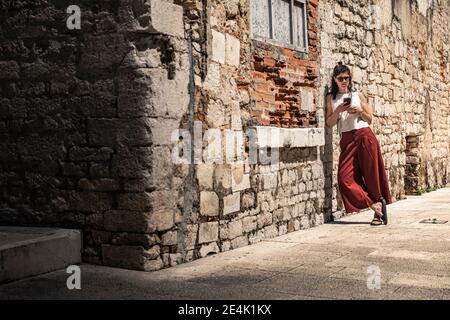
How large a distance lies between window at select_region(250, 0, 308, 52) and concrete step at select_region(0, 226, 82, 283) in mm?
2521

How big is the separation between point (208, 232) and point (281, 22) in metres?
2.43

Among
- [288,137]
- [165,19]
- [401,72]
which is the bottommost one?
[288,137]

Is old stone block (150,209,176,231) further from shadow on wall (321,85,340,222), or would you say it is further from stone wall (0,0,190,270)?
shadow on wall (321,85,340,222)

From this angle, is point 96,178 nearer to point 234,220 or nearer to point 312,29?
point 234,220

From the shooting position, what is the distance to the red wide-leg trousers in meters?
6.84

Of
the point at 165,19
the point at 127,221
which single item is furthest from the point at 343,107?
the point at 127,221

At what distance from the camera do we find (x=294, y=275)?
166 inches

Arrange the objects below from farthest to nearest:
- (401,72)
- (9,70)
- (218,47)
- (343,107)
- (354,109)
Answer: (401,72) → (343,107) → (354,109) → (218,47) → (9,70)

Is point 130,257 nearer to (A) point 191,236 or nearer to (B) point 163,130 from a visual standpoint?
(A) point 191,236

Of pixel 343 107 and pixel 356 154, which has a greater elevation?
pixel 343 107

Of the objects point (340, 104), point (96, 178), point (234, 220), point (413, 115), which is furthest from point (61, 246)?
point (413, 115)

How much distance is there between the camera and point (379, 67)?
883cm

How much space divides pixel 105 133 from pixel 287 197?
7.65 ft
